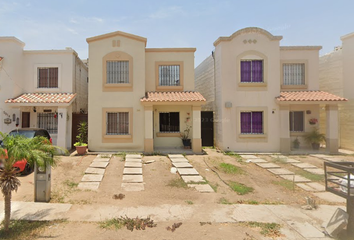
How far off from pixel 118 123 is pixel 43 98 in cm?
464

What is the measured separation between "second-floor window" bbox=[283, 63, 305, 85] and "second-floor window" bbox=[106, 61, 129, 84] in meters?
10.6

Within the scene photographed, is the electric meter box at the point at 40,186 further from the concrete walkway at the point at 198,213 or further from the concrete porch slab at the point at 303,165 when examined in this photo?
the concrete porch slab at the point at 303,165

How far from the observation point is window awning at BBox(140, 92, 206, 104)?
1243 centimetres

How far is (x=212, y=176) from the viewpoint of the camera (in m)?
8.69

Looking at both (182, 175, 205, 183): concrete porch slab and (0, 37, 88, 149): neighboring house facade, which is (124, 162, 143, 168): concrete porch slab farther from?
(0, 37, 88, 149): neighboring house facade

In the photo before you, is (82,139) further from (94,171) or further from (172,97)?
(172,97)

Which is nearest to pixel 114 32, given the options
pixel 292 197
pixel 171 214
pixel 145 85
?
pixel 145 85

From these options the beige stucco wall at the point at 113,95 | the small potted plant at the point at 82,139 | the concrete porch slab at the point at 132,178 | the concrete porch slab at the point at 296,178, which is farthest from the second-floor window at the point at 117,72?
the concrete porch slab at the point at 296,178

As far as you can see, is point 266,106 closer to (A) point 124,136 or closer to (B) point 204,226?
(A) point 124,136

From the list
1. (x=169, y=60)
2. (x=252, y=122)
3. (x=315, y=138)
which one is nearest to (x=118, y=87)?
(x=169, y=60)

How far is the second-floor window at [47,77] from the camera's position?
13.5 metres

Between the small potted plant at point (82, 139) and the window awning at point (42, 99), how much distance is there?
175cm

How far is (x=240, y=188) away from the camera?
23.9 feet

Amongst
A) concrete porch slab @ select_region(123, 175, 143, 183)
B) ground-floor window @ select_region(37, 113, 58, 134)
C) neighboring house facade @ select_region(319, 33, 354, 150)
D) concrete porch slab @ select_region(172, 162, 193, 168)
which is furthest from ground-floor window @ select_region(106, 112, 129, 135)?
neighboring house facade @ select_region(319, 33, 354, 150)
